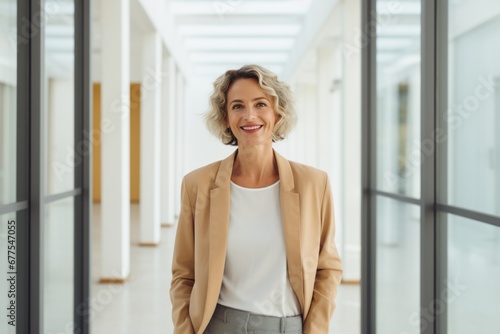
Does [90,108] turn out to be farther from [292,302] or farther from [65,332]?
[292,302]

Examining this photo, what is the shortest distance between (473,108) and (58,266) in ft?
9.49

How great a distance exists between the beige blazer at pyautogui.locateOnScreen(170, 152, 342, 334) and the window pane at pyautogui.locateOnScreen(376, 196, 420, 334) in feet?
5.22

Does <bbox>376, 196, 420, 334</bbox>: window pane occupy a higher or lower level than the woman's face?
lower

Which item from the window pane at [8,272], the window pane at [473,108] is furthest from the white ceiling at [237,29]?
the window pane at [8,272]

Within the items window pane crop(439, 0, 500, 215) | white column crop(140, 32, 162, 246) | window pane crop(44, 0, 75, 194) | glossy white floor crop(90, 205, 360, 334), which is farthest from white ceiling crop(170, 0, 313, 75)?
window pane crop(439, 0, 500, 215)

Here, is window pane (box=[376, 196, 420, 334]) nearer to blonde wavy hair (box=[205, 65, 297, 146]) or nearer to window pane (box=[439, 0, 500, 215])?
window pane (box=[439, 0, 500, 215])

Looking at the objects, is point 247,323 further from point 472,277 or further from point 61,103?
point 61,103

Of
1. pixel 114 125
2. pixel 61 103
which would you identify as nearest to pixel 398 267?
pixel 61 103

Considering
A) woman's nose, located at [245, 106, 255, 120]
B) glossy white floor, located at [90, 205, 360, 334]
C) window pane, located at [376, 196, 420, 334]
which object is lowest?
glossy white floor, located at [90, 205, 360, 334]

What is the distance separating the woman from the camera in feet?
6.05

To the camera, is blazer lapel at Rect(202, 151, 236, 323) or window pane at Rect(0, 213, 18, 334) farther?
window pane at Rect(0, 213, 18, 334)

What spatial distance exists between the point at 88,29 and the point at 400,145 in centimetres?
255

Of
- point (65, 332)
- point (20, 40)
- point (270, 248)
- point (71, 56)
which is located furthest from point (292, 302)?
point (71, 56)

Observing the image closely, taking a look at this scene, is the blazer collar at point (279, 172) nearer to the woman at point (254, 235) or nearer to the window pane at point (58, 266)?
the woman at point (254, 235)
